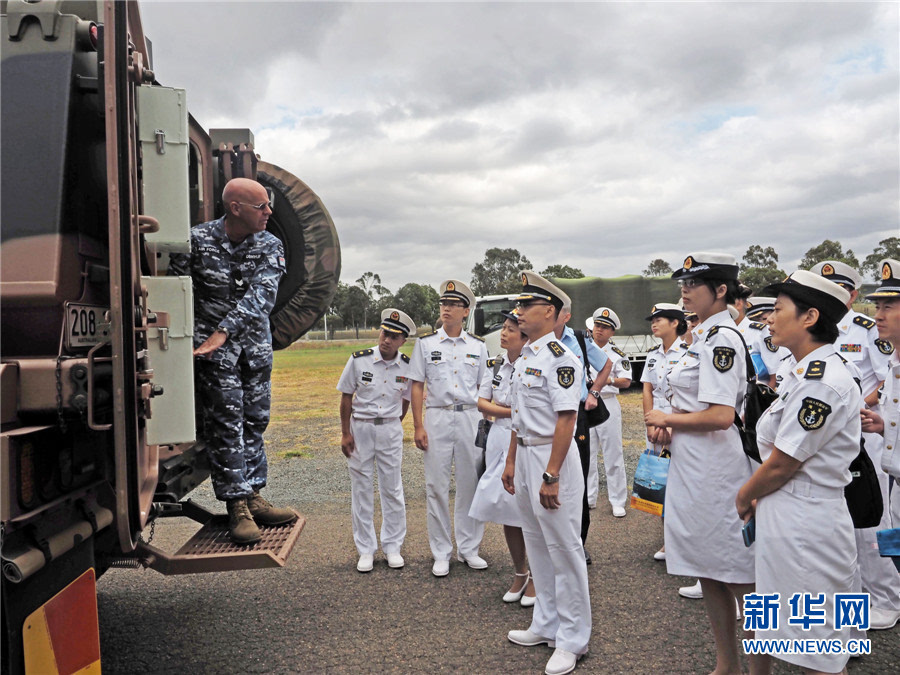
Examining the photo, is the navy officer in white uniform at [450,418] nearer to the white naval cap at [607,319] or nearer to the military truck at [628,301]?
the white naval cap at [607,319]

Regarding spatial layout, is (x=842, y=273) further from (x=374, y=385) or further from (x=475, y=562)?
(x=374, y=385)

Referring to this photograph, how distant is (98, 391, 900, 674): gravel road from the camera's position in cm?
338

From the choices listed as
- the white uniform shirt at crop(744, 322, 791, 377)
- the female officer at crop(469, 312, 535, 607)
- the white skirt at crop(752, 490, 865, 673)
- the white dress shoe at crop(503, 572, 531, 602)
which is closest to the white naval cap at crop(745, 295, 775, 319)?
the white uniform shirt at crop(744, 322, 791, 377)

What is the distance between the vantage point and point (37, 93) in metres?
2.09

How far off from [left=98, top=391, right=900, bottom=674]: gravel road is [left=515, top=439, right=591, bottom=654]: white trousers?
0.16 metres

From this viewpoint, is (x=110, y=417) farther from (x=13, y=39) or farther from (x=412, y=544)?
(x=412, y=544)

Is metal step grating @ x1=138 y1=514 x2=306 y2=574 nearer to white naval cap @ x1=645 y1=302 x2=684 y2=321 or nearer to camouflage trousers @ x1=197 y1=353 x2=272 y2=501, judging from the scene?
camouflage trousers @ x1=197 y1=353 x2=272 y2=501

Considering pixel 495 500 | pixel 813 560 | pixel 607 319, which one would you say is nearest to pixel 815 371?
pixel 813 560

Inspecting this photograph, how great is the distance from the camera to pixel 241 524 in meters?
3.11

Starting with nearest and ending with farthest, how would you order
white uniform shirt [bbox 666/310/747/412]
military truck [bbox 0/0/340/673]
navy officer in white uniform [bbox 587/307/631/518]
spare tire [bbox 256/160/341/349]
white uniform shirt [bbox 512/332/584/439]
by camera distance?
1. military truck [bbox 0/0/340/673]
2. white uniform shirt [bbox 666/310/747/412]
3. white uniform shirt [bbox 512/332/584/439]
4. spare tire [bbox 256/160/341/349]
5. navy officer in white uniform [bbox 587/307/631/518]

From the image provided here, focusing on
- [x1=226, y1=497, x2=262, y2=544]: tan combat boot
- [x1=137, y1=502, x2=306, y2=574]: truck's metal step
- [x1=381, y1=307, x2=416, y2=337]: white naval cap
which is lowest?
[x1=137, y1=502, x2=306, y2=574]: truck's metal step

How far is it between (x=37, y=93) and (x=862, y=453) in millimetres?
3459

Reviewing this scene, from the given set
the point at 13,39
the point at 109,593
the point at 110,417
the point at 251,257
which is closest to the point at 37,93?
the point at 13,39

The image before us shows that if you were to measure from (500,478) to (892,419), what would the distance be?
2.34 metres
